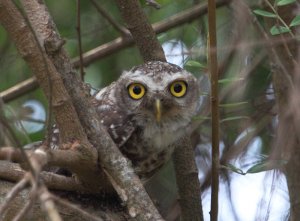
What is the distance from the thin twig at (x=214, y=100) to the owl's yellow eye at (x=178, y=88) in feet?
1.90

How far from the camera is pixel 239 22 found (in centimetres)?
255

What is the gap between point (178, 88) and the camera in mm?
2990

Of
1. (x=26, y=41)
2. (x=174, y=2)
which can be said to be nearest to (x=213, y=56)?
(x=26, y=41)

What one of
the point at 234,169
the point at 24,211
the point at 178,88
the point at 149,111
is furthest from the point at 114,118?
the point at 24,211

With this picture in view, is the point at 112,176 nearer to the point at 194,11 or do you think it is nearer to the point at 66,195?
the point at 66,195

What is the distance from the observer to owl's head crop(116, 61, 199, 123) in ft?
9.34

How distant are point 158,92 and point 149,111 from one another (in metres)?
0.09

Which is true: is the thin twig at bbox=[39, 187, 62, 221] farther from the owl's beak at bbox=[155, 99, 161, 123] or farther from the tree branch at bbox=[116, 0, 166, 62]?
the tree branch at bbox=[116, 0, 166, 62]

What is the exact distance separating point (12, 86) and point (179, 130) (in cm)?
105

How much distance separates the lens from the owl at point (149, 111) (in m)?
2.75

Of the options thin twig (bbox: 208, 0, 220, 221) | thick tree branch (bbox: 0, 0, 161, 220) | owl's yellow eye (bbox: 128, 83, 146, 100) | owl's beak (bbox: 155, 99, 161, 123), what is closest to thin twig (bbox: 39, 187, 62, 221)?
thick tree branch (bbox: 0, 0, 161, 220)

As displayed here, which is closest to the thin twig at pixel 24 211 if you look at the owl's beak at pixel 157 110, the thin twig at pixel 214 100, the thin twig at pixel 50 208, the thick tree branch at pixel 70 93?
the thin twig at pixel 50 208

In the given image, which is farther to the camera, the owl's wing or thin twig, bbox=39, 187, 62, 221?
the owl's wing

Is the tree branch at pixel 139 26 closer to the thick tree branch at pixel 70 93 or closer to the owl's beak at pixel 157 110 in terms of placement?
the owl's beak at pixel 157 110
